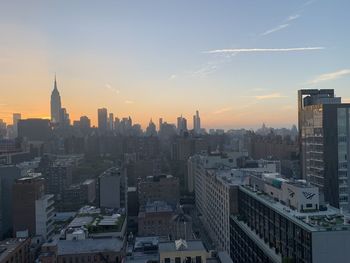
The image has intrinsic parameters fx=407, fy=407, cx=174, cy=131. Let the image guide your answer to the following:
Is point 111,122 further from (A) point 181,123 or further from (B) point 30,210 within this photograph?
(B) point 30,210

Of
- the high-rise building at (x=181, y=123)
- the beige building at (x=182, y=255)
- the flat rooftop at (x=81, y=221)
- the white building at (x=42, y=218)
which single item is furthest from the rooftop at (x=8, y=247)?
the high-rise building at (x=181, y=123)

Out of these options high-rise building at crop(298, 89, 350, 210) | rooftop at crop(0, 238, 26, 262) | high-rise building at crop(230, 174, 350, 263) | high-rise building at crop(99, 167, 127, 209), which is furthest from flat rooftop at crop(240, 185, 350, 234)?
high-rise building at crop(99, 167, 127, 209)

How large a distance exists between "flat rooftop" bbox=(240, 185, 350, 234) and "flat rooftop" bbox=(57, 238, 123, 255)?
9.08m

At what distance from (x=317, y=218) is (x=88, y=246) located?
1305 centimetres

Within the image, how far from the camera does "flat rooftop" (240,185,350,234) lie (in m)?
16.3

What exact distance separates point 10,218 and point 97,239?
60.7 feet

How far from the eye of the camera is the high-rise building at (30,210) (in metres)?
34.2

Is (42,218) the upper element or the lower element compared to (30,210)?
lower

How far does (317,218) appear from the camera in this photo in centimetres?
1772

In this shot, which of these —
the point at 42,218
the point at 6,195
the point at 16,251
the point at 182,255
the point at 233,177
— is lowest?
the point at 16,251

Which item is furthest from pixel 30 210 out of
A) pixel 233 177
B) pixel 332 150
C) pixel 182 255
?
pixel 332 150

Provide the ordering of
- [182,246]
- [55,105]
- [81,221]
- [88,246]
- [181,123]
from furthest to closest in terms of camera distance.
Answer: [55,105] < [181,123] < [81,221] < [88,246] < [182,246]

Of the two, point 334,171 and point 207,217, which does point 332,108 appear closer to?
point 334,171

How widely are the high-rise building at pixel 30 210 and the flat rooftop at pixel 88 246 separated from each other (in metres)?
10.7
